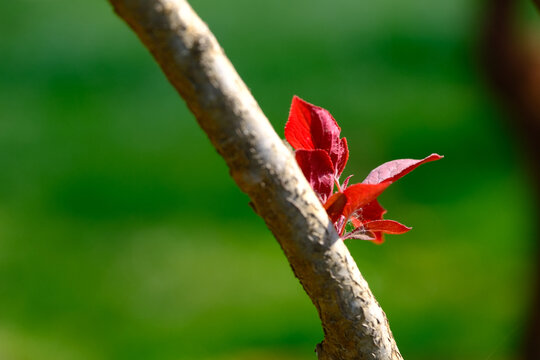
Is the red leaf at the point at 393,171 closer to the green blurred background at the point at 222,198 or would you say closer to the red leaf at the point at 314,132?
the red leaf at the point at 314,132

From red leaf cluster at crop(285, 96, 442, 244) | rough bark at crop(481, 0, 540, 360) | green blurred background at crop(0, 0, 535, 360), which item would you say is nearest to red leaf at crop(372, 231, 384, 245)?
red leaf cluster at crop(285, 96, 442, 244)

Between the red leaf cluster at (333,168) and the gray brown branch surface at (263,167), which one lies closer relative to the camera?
the gray brown branch surface at (263,167)

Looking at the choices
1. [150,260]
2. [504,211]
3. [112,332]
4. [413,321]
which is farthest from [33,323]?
[504,211]

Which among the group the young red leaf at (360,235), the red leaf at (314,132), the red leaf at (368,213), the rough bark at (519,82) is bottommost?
the young red leaf at (360,235)

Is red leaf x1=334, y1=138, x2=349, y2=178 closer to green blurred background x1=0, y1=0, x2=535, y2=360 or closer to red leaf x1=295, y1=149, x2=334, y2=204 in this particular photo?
red leaf x1=295, y1=149, x2=334, y2=204

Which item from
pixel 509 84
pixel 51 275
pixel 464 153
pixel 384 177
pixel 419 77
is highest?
pixel 419 77

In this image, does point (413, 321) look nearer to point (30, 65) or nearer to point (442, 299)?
point (442, 299)

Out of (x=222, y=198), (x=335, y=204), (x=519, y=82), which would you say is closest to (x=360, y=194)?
(x=335, y=204)

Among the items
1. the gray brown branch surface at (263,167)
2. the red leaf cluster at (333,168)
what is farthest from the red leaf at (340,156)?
the gray brown branch surface at (263,167)
